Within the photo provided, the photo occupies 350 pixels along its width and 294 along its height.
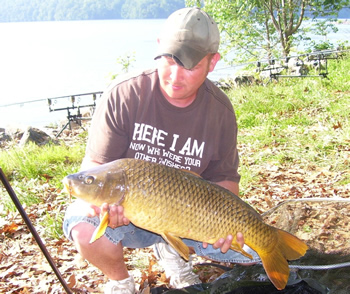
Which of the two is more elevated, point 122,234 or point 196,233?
point 196,233

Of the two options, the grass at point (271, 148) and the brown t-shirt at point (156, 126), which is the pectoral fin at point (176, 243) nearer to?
the brown t-shirt at point (156, 126)

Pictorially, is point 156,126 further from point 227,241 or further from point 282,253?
point 282,253

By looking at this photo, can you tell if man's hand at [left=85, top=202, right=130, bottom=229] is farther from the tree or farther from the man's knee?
the tree

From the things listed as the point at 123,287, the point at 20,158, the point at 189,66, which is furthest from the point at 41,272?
the point at 20,158

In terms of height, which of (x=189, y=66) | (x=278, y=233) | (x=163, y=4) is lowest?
(x=278, y=233)

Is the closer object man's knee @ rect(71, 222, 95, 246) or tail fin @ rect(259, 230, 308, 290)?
tail fin @ rect(259, 230, 308, 290)

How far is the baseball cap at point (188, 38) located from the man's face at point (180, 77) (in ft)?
0.10

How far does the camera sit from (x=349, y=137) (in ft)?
13.8

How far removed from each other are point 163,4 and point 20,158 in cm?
7680

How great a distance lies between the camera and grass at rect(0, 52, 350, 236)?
3.77 metres

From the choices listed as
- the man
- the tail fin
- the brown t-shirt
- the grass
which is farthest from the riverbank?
the brown t-shirt

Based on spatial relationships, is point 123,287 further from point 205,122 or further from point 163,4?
point 163,4

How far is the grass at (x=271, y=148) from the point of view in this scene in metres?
3.77

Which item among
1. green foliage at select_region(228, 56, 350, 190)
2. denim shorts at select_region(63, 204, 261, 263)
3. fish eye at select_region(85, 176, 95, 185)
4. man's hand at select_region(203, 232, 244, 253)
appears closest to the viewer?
fish eye at select_region(85, 176, 95, 185)
